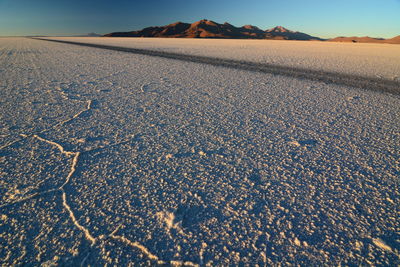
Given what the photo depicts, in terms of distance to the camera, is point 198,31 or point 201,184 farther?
point 198,31

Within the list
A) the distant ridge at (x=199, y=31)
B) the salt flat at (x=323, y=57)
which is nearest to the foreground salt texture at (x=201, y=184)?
the salt flat at (x=323, y=57)

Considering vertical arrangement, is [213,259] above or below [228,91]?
below

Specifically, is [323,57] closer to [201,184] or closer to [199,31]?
[201,184]

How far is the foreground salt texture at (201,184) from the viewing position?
522 millimetres

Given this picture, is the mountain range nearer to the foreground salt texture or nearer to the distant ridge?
the distant ridge

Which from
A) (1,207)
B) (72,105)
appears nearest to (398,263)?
(1,207)

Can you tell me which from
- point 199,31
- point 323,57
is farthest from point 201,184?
point 199,31

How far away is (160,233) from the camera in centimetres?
56

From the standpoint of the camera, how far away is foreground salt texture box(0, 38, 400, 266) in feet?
1.71

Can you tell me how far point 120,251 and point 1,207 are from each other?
42 centimetres

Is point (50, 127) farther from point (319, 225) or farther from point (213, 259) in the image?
point (319, 225)

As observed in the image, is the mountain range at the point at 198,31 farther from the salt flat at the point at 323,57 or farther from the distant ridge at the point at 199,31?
the salt flat at the point at 323,57

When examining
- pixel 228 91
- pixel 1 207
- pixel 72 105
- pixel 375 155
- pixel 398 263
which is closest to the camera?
pixel 398 263

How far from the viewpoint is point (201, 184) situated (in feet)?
2.41
